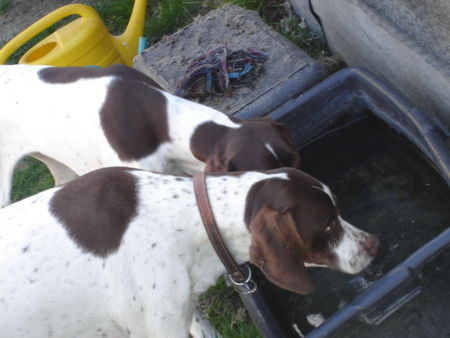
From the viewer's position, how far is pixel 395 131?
378 cm

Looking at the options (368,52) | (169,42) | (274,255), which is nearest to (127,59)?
(169,42)

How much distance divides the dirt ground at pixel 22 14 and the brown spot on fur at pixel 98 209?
15.3ft

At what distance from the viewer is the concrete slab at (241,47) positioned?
436 cm

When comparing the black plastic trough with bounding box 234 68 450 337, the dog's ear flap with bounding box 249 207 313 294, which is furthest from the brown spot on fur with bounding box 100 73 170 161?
the dog's ear flap with bounding box 249 207 313 294

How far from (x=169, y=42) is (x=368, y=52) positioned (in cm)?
173

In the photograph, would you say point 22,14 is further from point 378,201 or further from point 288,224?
point 288,224

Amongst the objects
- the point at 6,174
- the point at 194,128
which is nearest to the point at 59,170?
the point at 6,174

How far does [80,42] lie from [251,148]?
2.78 meters

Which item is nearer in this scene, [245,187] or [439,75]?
[245,187]

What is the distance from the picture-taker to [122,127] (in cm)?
357

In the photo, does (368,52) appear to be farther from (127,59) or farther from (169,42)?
(127,59)

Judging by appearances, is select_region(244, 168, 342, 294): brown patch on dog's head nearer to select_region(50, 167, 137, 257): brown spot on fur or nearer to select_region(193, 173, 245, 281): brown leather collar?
select_region(193, 173, 245, 281): brown leather collar

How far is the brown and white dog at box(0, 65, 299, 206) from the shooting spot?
127 inches

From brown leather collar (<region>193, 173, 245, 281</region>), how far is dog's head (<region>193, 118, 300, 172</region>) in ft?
1.21
